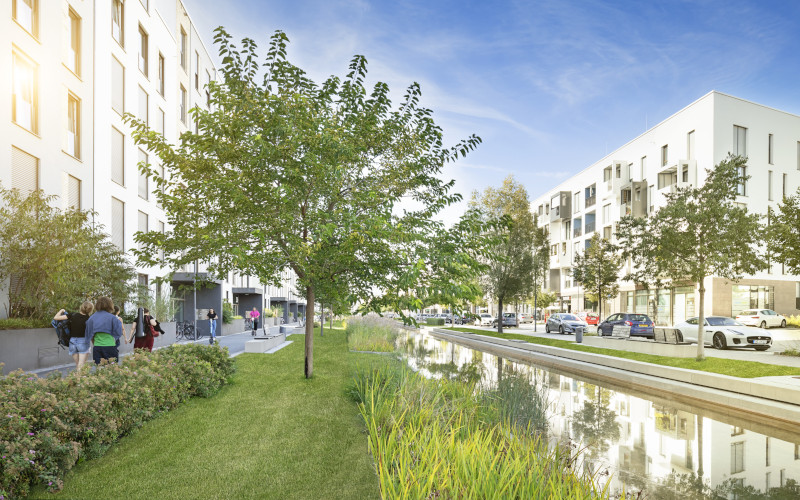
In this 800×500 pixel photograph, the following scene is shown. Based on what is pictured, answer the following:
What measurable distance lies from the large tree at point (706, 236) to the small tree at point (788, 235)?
40cm

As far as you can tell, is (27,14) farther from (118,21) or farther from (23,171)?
(118,21)

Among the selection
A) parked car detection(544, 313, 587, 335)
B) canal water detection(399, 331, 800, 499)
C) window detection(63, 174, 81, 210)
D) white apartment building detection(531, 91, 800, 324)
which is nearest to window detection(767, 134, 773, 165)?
white apartment building detection(531, 91, 800, 324)

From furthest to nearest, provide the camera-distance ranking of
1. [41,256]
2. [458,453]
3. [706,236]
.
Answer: [706,236] → [41,256] → [458,453]

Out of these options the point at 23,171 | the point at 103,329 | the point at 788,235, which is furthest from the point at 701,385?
the point at 23,171

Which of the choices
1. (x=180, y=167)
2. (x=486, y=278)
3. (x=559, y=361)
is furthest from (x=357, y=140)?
(x=486, y=278)

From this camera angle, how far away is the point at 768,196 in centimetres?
4053

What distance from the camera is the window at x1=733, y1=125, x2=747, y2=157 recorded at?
3944 cm

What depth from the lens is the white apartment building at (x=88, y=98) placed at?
53.1 ft

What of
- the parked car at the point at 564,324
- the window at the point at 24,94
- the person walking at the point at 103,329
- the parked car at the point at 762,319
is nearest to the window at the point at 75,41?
the window at the point at 24,94

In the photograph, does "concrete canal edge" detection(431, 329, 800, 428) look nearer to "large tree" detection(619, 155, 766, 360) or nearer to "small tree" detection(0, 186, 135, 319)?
"large tree" detection(619, 155, 766, 360)

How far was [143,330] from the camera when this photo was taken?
14.8 meters

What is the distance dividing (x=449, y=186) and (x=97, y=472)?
333 inches

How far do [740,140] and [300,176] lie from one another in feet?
137

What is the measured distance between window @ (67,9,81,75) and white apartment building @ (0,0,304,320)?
0.04m
